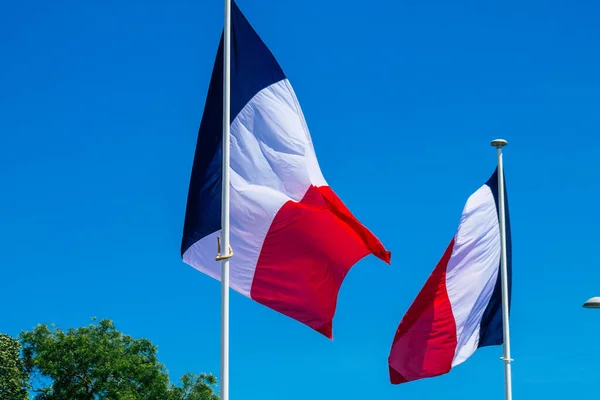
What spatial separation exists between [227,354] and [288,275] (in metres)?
2.09

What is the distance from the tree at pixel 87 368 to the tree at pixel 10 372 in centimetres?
217

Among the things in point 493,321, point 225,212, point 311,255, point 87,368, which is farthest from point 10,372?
point 225,212

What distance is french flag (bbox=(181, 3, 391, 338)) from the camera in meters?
15.9

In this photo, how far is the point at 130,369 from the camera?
177 feet

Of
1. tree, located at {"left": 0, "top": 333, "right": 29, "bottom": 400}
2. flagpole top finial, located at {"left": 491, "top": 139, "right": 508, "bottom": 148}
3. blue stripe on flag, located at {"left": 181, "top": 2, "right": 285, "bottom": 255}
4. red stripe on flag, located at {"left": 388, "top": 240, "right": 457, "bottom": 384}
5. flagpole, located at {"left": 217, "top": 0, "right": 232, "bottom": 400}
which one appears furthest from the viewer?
tree, located at {"left": 0, "top": 333, "right": 29, "bottom": 400}

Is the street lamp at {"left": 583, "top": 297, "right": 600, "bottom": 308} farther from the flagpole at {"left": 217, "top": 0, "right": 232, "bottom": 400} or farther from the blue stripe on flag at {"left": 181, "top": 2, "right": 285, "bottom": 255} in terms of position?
the flagpole at {"left": 217, "top": 0, "right": 232, "bottom": 400}

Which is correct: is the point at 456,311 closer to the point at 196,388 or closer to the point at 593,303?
the point at 593,303

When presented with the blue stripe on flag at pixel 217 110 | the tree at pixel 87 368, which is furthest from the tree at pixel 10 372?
the blue stripe on flag at pixel 217 110

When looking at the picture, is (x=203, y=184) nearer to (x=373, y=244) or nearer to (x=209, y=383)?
(x=373, y=244)

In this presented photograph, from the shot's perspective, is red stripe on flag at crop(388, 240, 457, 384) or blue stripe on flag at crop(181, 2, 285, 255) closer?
blue stripe on flag at crop(181, 2, 285, 255)

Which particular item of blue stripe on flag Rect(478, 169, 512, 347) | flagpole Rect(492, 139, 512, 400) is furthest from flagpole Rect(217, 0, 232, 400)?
flagpole Rect(492, 139, 512, 400)

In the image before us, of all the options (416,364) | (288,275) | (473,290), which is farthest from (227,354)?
(473,290)

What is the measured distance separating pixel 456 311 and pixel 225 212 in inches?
319

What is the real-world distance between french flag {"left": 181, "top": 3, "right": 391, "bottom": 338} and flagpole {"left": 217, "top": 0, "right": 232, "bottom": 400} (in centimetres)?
42
